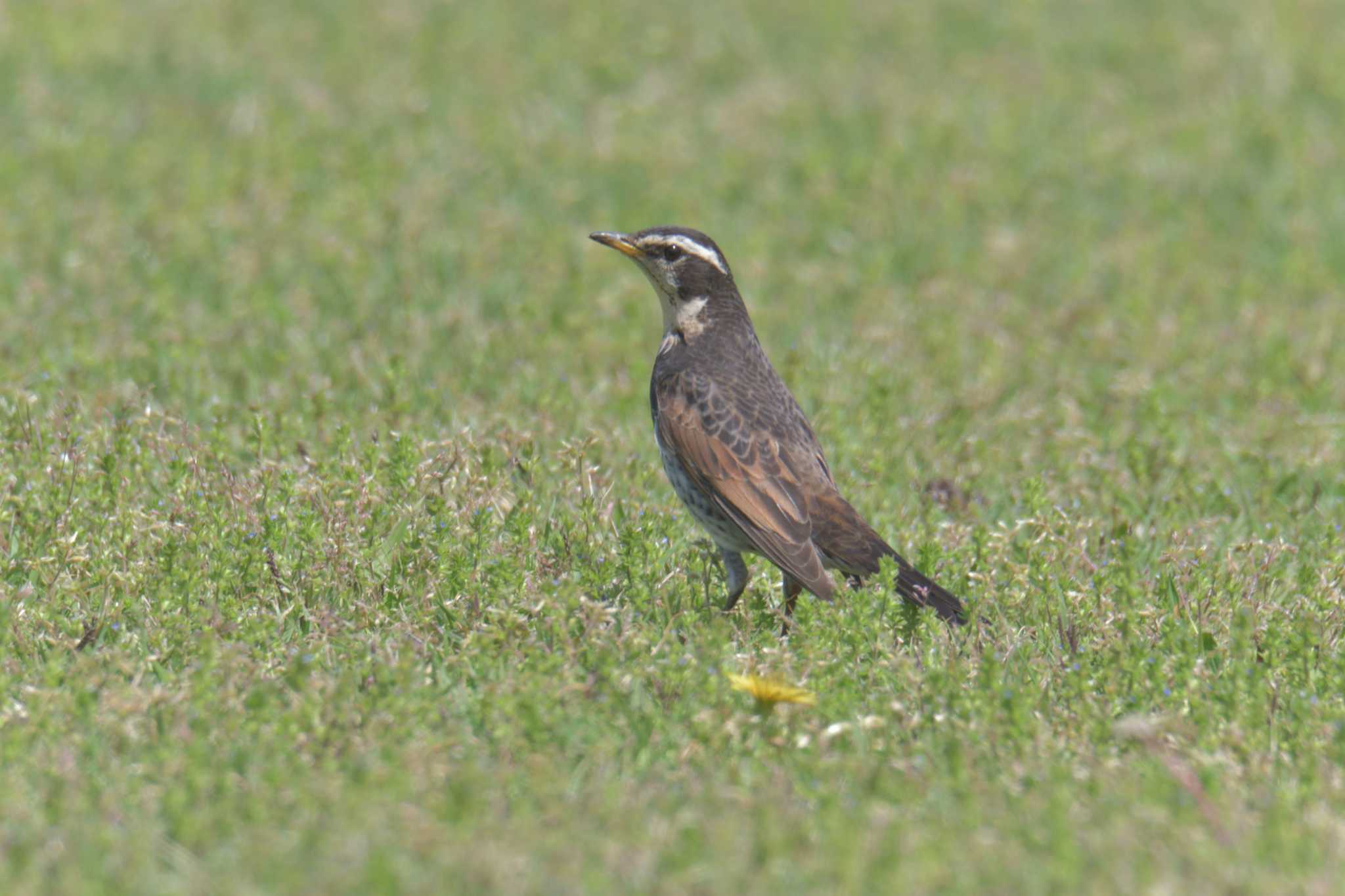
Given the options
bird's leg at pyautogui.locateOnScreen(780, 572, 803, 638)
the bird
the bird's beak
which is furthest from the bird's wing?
the bird's beak

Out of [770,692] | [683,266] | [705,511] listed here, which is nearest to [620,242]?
[683,266]

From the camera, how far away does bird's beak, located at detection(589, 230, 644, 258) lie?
8484 millimetres

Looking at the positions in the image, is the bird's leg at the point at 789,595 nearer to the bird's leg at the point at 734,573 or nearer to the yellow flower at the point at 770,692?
the bird's leg at the point at 734,573

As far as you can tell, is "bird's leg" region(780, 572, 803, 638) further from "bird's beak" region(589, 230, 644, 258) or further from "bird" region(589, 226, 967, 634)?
"bird's beak" region(589, 230, 644, 258)

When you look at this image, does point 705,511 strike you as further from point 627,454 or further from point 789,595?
point 627,454

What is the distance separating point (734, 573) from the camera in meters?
7.68

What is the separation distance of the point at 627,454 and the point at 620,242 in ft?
3.74

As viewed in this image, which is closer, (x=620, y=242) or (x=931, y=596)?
(x=931, y=596)

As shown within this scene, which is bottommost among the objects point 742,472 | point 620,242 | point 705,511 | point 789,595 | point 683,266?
point 789,595

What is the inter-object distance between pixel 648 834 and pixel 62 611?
2.85m

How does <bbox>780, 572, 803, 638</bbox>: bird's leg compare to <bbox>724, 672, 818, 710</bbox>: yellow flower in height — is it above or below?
below

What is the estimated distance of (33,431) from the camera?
8281 mm

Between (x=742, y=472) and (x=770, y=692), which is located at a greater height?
(x=742, y=472)

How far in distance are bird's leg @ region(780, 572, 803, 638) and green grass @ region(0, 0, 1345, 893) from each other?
12 centimetres
